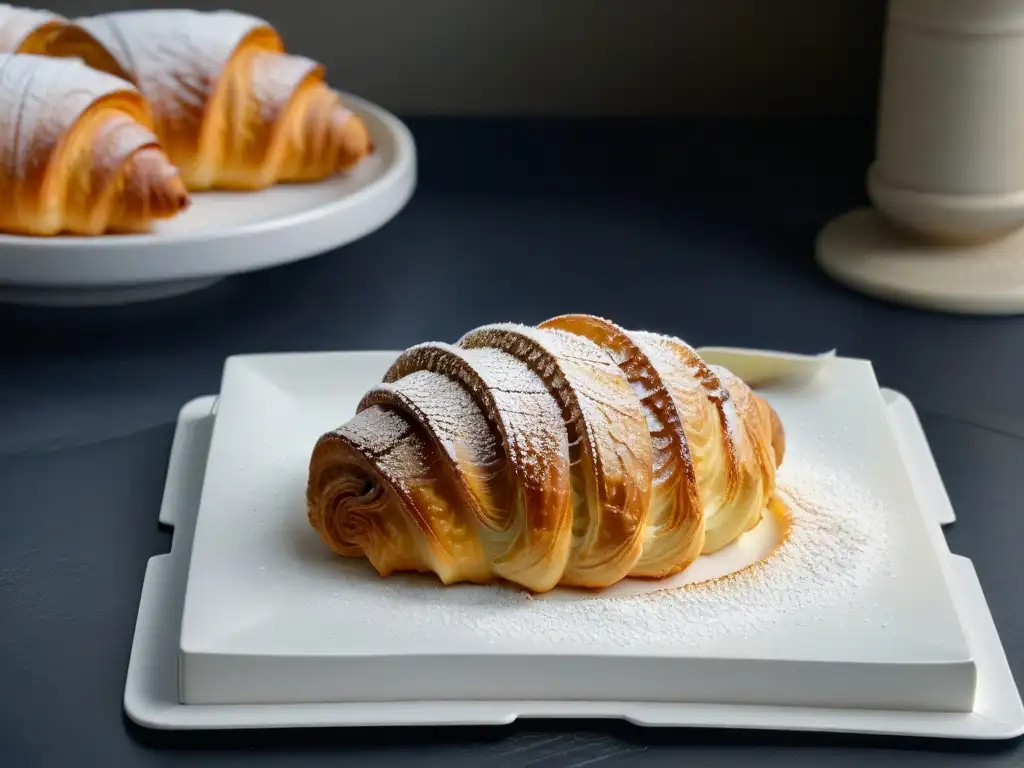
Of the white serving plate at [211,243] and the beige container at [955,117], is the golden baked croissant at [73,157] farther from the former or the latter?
the beige container at [955,117]

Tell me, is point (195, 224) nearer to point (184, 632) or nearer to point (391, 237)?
point (391, 237)

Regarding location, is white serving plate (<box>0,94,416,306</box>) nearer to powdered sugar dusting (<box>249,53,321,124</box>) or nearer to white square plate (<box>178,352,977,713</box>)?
powdered sugar dusting (<box>249,53,321,124</box>)

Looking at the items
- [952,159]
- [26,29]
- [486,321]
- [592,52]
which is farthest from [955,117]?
[26,29]

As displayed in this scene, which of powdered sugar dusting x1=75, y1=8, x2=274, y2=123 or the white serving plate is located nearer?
the white serving plate

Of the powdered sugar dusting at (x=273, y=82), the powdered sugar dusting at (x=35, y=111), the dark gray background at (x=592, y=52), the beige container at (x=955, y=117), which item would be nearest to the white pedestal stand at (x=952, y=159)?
the beige container at (x=955, y=117)

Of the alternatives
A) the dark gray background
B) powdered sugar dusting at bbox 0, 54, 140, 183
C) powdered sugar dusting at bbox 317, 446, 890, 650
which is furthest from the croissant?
powdered sugar dusting at bbox 317, 446, 890, 650

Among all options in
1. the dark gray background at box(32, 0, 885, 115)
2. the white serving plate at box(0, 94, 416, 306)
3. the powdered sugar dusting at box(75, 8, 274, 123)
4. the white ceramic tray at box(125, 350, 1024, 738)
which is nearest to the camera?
the white ceramic tray at box(125, 350, 1024, 738)

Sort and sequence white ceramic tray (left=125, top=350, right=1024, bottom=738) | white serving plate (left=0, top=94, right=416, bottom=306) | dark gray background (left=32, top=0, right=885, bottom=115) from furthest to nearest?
dark gray background (left=32, top=0, right=885, bottom=115) < white serving plate (left=0, top=94, right=416, bottom=306) < white ceramic tray (left=125, top=350, right=1024, bottom=738)
